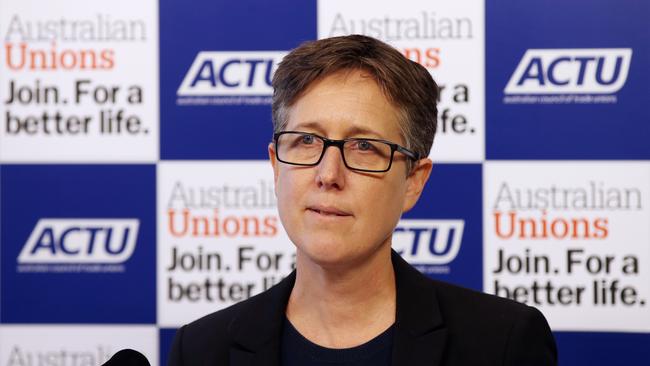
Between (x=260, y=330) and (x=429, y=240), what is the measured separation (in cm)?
120

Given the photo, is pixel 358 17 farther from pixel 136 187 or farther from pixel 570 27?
pixel 136 187

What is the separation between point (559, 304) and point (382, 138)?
53.2 inches

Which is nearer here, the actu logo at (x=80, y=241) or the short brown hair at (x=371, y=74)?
the short brown hair at (x=371, y=74)

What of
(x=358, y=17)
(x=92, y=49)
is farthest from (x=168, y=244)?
(x=358, y=17)

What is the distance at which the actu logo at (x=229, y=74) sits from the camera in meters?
Answer: 2.40

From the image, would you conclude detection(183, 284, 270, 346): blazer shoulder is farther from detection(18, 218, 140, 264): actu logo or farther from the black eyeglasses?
detection(18, 218, 140, 264): actu logo

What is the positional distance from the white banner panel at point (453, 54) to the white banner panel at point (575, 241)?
5.6 inches

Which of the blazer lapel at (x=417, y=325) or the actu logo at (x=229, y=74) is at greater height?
the actu logo at (x=229, y=74)

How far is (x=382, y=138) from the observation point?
3.73 ft

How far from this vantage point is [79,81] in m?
2.45

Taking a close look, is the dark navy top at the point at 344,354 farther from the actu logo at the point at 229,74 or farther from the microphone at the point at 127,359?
the actu logo at the point at 229,74

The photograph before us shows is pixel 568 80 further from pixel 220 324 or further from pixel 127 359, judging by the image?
pixel 127 359

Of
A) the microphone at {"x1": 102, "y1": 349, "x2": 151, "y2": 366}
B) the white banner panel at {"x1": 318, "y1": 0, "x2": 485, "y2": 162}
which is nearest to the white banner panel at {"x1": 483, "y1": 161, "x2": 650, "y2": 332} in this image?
the white banner panel at {"x1": 318, "y1": 0, "x2": 485, "y2": 162}

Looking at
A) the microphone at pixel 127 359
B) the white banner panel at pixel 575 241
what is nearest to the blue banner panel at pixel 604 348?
the white banner panel at pixel 575 241
